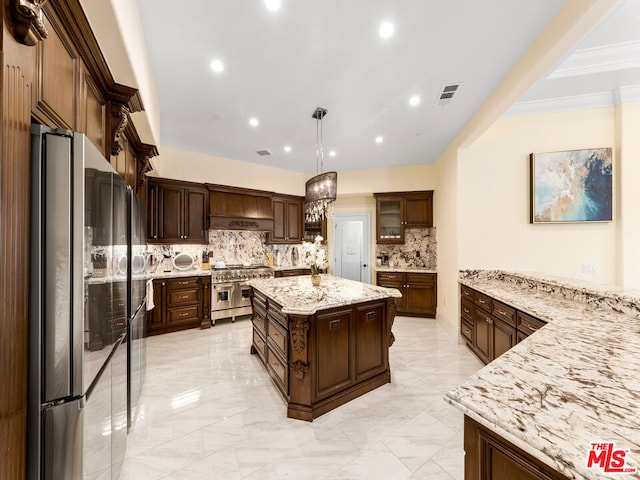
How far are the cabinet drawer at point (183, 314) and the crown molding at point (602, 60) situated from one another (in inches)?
231

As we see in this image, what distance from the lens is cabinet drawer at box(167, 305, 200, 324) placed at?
173 inches

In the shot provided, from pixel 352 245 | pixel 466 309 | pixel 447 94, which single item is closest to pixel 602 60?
pixel 447 94

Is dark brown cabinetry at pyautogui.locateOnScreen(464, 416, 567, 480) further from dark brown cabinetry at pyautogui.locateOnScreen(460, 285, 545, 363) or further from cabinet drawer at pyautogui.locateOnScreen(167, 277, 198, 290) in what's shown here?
cabinet drawer at pyautogui.locateOnScreen(167, 277, 198, 290)

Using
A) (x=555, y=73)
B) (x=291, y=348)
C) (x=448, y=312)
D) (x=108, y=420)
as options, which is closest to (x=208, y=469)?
(x=108, y=420)

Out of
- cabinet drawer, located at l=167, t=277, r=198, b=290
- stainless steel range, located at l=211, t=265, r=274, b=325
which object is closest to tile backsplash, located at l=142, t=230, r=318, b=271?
stainless steel range, located at l=211, t=265, r=274, b=325

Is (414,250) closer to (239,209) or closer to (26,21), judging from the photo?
(239,209)

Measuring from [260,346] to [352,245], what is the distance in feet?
12.6

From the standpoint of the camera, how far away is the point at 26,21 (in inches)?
33.2

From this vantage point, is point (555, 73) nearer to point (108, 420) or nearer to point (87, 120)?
point (87, 120)

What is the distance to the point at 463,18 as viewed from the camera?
6.68 ft

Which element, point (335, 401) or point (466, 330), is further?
point (466, 330)

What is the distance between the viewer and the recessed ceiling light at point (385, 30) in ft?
6.82

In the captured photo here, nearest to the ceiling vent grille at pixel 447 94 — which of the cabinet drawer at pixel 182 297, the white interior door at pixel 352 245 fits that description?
the white interior door at pixel 352 245

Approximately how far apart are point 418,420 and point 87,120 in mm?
3318
